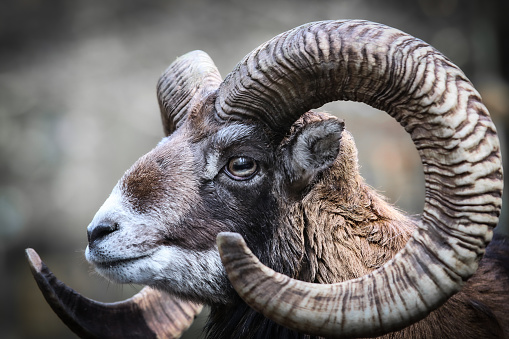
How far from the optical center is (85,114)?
1235 centimetres

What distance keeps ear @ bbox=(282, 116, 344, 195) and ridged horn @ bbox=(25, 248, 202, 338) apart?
199 cm

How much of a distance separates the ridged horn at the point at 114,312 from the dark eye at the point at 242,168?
1798 mm

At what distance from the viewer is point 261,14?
13133mm

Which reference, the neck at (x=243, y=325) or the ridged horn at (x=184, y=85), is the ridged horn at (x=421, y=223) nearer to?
the neck at (x=243, y=325)

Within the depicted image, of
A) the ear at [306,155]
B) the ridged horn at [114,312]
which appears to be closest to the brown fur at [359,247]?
the ear at [306,155]

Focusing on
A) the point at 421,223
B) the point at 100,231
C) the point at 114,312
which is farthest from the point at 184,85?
the point at 421,223

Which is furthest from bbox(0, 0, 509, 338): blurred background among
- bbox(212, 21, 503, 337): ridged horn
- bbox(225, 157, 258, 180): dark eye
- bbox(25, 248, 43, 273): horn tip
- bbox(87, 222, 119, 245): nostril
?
bbox(212, 21, 503, 337): ridged horn

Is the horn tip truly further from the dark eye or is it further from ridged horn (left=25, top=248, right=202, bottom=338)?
the dark eye

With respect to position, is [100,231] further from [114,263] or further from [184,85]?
[184,85]

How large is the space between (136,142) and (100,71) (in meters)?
1.86

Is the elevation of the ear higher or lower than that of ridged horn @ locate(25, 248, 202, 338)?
higher

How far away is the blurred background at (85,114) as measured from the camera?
11953mm

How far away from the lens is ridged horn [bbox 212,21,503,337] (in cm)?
332

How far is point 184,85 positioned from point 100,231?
1.83 metres
